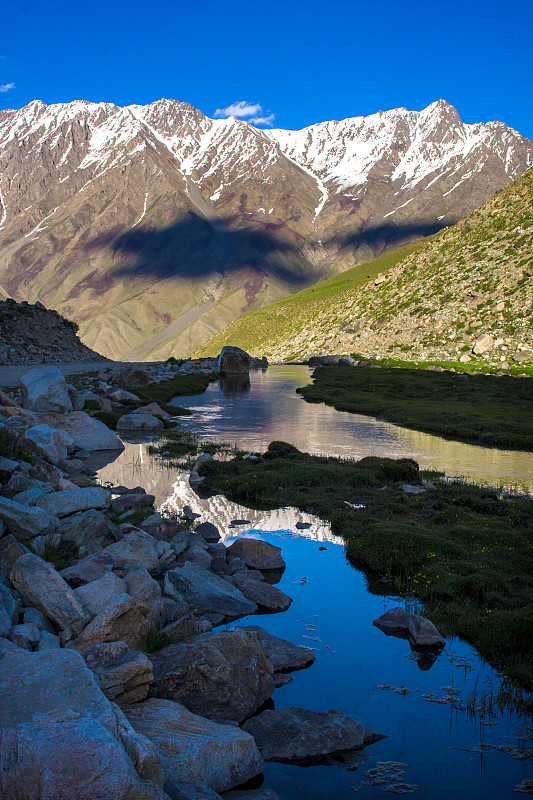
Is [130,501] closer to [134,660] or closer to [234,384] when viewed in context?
[134,660]

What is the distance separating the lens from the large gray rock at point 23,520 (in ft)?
37.1

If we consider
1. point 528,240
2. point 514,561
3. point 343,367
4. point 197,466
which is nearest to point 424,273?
point 528,240

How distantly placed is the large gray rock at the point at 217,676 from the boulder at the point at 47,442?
1224 cm

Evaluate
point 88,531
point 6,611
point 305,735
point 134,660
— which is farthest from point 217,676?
point 88,531

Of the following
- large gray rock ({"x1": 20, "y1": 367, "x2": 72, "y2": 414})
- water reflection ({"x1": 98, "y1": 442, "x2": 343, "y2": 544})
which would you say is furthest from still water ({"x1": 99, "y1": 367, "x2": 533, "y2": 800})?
large gray rock ({"x1": 20, "y1": 367, "x2": 72, "y2": 414})

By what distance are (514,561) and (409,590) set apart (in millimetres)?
2643

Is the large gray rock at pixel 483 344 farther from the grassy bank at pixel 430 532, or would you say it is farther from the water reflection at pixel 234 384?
the grassy bank at pixel 430 532

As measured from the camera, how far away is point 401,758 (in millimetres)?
7855

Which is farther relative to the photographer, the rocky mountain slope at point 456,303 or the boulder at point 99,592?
the rocky mountain slope at point 456,303

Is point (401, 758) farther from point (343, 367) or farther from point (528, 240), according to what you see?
point (528, 240)

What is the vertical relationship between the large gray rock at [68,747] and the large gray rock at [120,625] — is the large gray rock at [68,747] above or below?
above

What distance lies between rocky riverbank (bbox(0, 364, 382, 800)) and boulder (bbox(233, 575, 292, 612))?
0.11 feet

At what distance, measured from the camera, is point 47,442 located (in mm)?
20953

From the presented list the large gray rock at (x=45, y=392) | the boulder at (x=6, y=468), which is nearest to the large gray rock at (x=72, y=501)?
the boulder at (x=6, y=468)
